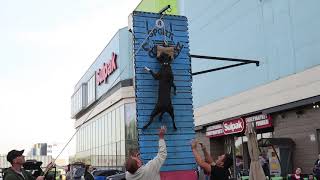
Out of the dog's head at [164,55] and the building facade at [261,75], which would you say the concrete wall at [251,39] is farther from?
the dog's head at [164,55]

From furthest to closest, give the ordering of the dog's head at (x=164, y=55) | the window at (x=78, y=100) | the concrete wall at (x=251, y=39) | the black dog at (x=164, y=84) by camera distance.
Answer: the window at (x=78, y=100) < the concrete wall at (x=251, y=39) < the dog's head at (x=164, y=55) < the black dog at (x=164, y=84)

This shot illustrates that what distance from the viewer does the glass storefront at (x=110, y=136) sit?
140 ft

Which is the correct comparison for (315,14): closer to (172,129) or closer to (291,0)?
(291,0)

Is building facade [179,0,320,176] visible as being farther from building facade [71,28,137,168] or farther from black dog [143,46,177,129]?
building facade [71,28,137,168]

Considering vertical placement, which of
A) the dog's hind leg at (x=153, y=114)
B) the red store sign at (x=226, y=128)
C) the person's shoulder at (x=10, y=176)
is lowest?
the person's shoulder at (x=10, y=176)

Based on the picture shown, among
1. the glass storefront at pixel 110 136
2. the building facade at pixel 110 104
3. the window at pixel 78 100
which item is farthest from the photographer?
the window at pixel 78 100

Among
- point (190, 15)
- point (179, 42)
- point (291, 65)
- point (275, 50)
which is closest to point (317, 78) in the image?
point (291, 65)

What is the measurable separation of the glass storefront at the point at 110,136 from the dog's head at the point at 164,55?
95.9 ft

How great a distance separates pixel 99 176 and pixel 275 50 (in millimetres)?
11846

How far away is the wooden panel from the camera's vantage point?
11703 mm

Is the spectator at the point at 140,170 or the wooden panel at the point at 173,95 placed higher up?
the wooden panel at the point at 173,95

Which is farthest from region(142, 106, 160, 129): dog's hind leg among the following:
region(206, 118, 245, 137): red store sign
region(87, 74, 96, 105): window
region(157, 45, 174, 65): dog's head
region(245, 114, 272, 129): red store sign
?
region(87, 74, 96, 105): window

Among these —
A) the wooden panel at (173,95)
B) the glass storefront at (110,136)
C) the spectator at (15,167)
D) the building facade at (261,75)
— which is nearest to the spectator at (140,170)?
the spectator at (15,167)

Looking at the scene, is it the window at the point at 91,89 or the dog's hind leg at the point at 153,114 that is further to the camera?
the window at the point at 91,89
